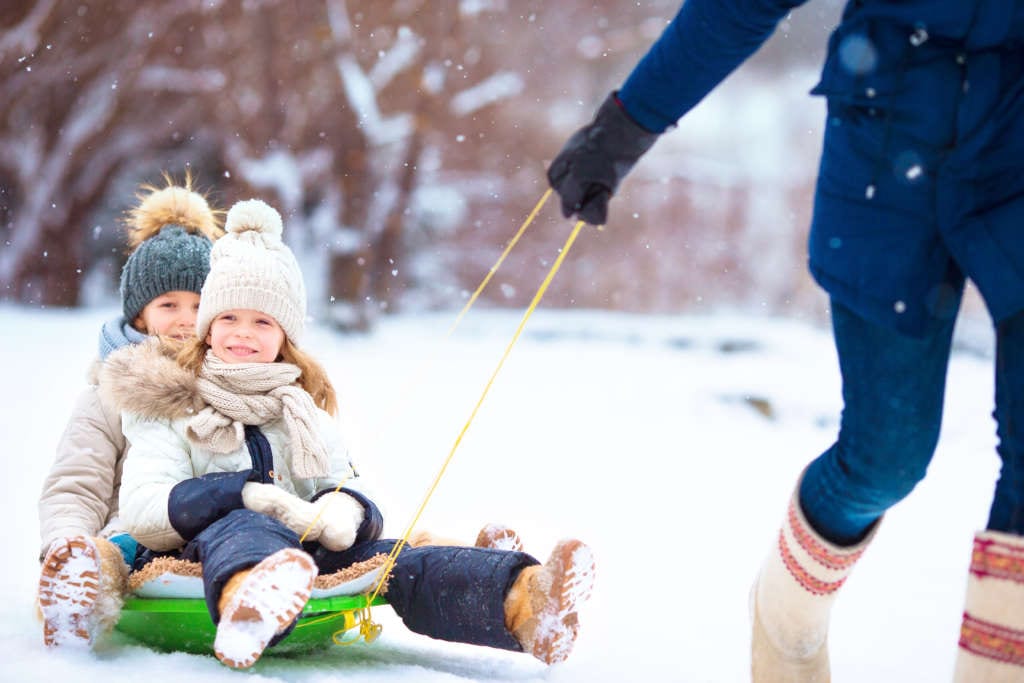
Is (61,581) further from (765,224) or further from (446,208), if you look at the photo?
(765,224)

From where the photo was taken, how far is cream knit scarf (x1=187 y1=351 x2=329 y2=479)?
1481mm

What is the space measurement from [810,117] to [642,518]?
11.8 feet

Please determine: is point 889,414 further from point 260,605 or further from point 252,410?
point 252,410

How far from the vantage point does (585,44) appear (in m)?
5.71

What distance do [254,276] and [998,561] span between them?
1180mm

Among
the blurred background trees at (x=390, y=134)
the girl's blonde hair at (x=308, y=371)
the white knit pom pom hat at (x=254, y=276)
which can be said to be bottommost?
the girl's blonde hair at (x=308, y=371)

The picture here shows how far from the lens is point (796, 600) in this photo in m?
1.13

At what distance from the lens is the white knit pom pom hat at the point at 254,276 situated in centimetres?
159

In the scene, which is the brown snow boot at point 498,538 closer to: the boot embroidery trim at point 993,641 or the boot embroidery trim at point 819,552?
the boot embroidery trim at point 819,552

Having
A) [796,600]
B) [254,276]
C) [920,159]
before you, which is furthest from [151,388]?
[920,159]

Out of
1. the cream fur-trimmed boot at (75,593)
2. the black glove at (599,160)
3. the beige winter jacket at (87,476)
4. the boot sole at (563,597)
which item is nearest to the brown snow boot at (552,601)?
the boot sole at (563,597)

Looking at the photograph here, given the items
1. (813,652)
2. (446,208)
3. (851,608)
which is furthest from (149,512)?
(446,208)

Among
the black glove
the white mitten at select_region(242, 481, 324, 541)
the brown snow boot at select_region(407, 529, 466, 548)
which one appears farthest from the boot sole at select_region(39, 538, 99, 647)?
the black glove

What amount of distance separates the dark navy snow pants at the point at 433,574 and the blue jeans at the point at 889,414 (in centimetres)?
52
